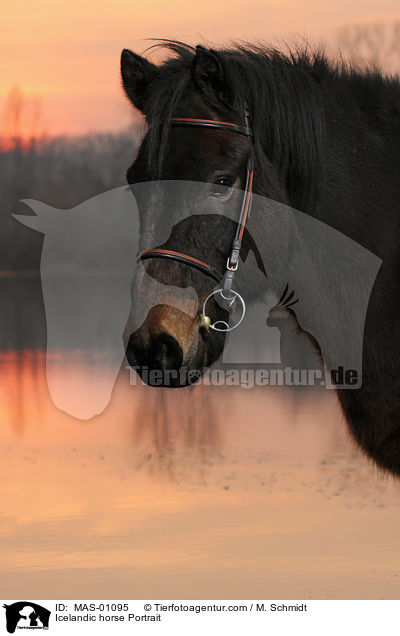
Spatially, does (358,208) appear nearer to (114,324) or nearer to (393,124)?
(393,124)

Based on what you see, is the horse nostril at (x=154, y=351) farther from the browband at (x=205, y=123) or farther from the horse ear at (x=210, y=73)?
the horse ear at (x=210, y=73)

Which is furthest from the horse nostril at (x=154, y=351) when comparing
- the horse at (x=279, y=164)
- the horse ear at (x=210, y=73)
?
the horse ear at (x=210, y=73)

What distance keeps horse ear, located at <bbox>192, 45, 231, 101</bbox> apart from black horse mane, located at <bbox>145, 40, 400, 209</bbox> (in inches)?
1.5

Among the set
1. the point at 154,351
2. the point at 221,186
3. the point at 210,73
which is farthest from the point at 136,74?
the point at 154,351

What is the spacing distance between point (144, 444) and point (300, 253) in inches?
340

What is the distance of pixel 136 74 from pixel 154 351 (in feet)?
6.26

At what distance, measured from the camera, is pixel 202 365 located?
16.9 feet

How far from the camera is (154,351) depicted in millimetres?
4832

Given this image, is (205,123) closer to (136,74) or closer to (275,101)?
(275,101)

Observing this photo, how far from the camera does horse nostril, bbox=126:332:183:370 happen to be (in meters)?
4.82

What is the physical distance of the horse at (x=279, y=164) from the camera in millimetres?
4934

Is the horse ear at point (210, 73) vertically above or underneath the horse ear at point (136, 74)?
underneath

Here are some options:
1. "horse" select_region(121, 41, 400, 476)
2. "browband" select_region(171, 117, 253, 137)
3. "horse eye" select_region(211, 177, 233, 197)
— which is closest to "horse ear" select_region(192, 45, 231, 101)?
"horse" select_region(121, 41, 400, 476)

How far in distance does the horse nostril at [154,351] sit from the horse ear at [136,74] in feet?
5.55
